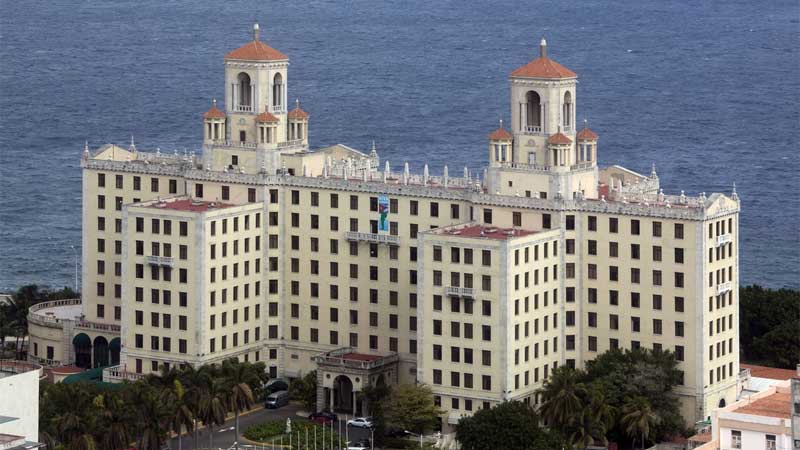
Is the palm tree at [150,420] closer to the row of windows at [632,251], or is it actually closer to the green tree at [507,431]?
the green tree at [507,431]

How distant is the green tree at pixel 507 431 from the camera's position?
18312 centimetres

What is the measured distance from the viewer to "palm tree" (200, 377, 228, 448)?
18700 centimetres

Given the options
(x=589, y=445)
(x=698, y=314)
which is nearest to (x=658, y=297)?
(x=698, y=314)

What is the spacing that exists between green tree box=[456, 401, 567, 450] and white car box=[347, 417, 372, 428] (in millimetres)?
11064

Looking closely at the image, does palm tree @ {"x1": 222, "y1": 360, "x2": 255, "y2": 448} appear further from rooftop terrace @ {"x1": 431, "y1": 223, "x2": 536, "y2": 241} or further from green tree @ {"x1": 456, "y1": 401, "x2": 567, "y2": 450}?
rooftop terrace @ {"x1": 431, "y1": 223, "x2": 536, "y2": 241}

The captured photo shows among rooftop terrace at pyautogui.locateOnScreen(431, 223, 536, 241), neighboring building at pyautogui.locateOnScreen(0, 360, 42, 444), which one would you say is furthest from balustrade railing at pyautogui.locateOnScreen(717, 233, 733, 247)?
neighboring building at pyautogui.locateOnScreen(0, 360, 42, 444)

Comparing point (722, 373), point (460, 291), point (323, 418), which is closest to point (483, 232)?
point (460, 291)

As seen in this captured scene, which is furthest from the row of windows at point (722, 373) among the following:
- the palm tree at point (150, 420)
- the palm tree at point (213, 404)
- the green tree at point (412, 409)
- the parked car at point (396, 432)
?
the palm tree at point (150, 420)

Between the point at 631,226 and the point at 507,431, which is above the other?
the point at 631,226

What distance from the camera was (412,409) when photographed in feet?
632

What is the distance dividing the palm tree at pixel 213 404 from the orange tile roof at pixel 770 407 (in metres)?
38.0

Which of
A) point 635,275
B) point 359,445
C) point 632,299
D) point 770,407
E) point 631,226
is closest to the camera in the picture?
point 770,407

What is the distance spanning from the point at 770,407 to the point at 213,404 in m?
40.3

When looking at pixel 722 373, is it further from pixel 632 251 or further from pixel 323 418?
pixel 323 418
